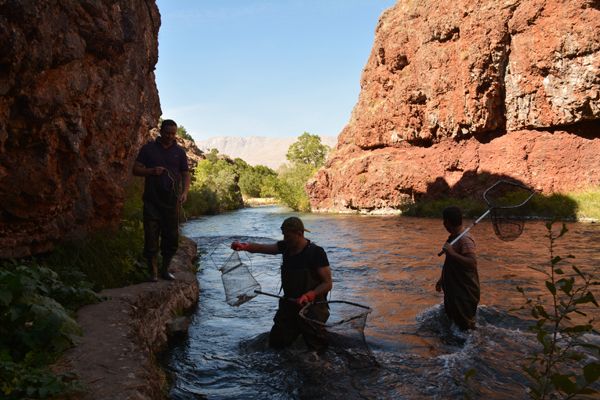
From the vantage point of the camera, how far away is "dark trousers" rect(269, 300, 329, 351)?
5.46 meters

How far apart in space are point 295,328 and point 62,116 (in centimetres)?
408

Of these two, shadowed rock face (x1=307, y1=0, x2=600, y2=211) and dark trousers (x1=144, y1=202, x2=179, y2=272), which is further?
shadowed rock face (x1=307, y1=0, x2=600, y2=211)

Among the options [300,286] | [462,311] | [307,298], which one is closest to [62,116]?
[300,286]

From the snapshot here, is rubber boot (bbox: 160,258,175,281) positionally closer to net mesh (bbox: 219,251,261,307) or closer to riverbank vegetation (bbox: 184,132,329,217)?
net mesh (bbox: 219,251,261,307)

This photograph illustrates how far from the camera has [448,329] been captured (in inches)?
266

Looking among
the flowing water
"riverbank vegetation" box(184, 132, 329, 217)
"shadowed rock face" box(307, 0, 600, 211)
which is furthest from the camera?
"riverbank vegetation" box(184, 132, 329, 217)

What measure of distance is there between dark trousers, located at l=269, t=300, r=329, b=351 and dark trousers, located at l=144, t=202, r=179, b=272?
2236mm

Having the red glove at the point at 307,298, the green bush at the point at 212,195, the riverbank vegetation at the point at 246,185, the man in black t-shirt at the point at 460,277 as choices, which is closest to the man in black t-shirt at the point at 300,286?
the red glove at the point at 307,298

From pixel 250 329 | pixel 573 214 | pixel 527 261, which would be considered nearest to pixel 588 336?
pixel 250 329

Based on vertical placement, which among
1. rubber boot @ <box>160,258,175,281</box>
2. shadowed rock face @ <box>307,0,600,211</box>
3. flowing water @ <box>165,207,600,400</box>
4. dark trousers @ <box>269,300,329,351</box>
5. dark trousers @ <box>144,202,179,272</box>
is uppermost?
shadowed rock face @ <box>307,0,600,211</box>

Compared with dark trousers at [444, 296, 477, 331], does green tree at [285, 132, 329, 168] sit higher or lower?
higher

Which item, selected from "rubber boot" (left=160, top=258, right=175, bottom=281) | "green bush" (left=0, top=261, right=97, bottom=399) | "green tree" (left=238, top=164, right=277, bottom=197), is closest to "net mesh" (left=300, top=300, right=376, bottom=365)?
"green bush" (left=0, top=261, right=97, bottom=399)

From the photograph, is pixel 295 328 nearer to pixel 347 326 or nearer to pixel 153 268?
pixel 347 326

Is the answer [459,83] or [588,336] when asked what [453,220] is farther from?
[459,83]
